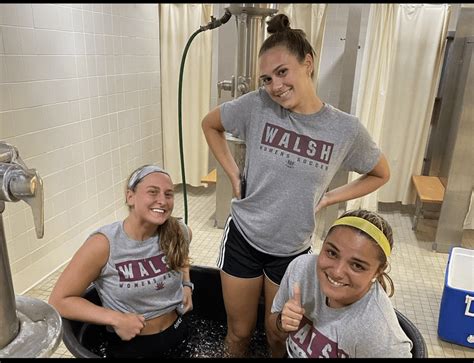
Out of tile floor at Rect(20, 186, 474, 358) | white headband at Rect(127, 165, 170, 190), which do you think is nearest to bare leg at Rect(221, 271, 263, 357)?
white headband at Rect(127, 165, 170, 190)

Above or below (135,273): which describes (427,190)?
below

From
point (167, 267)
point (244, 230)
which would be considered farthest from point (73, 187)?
point (244, 230)

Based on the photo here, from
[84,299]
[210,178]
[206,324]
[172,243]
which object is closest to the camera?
[84,299]

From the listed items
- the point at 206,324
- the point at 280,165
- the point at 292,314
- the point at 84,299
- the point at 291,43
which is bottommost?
the point at 206,324

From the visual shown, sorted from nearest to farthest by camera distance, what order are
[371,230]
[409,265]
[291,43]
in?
[371,230]
[291,43]
[409,265]

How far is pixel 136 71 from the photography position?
3109mm

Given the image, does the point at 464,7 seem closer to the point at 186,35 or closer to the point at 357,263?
the point at 186,35

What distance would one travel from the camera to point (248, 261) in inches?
52.1

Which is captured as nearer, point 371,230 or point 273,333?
point 371,230

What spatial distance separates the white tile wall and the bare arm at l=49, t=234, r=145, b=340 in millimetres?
966

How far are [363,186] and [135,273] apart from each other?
83 cm

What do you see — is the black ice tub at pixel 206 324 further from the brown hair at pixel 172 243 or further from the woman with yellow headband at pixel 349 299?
the woman with yellow headband at pixel 349 299

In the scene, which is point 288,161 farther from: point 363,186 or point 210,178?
point 210,178

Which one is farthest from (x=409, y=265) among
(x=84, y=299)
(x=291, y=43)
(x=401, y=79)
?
(x=84, y=299)
